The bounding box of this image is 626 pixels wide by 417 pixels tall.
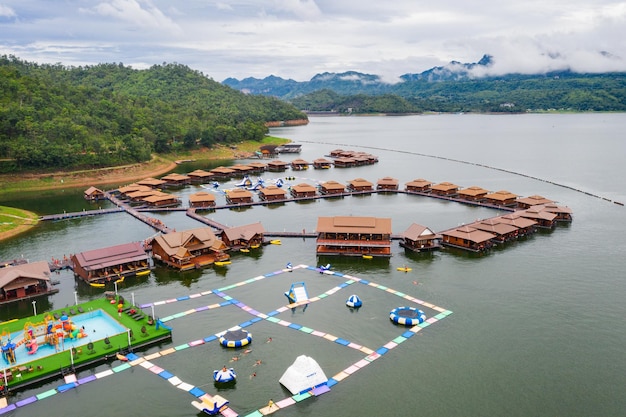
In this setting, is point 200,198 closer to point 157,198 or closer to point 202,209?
point 202,209

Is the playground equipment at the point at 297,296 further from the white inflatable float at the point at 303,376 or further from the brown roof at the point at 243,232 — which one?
the brown roof at the point at 243,232

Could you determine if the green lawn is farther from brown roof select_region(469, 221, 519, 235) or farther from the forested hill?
the forested hill

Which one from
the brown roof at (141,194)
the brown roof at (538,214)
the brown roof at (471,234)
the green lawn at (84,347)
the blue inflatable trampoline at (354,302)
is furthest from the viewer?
the brown roof at (141,194)

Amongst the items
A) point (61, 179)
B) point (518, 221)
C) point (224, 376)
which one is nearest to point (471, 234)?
point (518, 221)

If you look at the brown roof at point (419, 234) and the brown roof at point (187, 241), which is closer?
the brown roof at point (187, 241)

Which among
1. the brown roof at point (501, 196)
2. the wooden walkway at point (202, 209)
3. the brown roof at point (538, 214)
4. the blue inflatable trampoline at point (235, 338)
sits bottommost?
the blue inflatable trampoline at point (235, 338)

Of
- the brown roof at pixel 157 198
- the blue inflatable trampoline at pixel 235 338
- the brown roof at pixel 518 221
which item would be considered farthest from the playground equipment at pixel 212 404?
the brown roof at pixel 157 198

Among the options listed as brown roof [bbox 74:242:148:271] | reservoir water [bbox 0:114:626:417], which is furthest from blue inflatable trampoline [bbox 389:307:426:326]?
brown roof [bbox 74:242:148:271]
